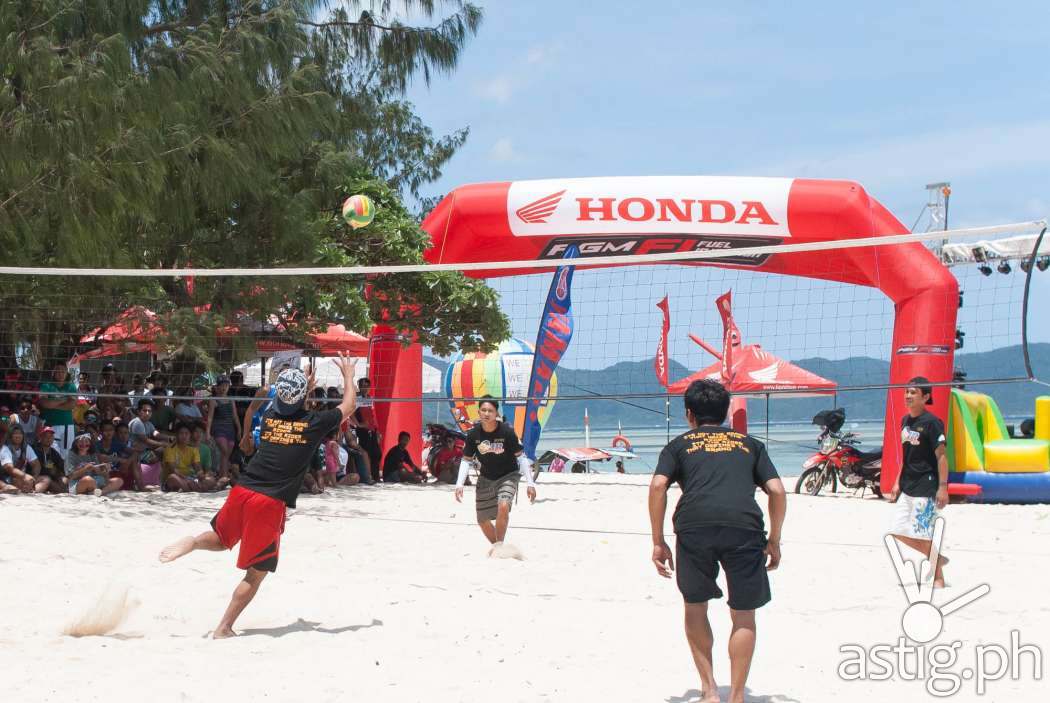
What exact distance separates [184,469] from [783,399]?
42982 mm

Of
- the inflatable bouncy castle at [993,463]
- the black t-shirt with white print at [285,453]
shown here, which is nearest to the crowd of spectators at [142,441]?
the black t-shirt with white print at [285,453]

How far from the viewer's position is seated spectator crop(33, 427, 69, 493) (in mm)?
9289

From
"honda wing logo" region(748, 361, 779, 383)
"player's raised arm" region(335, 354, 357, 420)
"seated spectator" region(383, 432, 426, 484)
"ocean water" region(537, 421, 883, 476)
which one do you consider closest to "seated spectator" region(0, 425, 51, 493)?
"seated spectator" region(383, 432, 426, 484)

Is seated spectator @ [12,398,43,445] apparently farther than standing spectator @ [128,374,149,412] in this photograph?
No

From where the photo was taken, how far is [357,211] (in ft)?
36.3

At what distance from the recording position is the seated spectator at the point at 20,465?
8977 mm

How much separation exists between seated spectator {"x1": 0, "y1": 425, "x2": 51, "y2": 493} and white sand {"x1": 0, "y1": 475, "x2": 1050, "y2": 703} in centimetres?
41

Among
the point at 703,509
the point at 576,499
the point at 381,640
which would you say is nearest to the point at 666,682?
the point at 703,509

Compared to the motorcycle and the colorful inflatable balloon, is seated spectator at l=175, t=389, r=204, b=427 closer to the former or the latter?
the motorcycle

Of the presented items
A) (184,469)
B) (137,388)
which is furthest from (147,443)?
(137,388)

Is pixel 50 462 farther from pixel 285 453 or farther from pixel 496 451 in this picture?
pixel 285 453

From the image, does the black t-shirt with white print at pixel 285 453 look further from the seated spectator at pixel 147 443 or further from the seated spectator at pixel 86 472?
the seated spectator at pixel 147 443

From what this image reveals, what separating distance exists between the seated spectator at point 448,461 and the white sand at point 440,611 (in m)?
4.12

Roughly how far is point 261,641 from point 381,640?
512 mm
